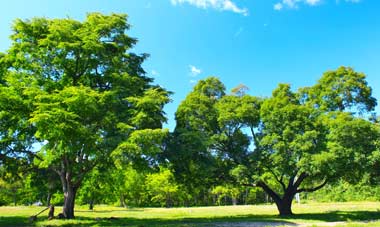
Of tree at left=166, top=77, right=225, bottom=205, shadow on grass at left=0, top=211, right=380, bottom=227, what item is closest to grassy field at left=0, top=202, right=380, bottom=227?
shadow on grass at left=0, top=211, right=380, bottom=227

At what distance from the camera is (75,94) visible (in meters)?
17.8

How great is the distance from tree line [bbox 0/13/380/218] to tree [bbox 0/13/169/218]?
0.23 feet

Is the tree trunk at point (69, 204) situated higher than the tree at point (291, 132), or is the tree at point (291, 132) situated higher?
the tree at point (291, 132)

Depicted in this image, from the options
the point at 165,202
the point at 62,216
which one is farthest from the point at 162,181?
the point at 62,216

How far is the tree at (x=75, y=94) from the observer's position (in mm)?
17844

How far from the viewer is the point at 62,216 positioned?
22.0m

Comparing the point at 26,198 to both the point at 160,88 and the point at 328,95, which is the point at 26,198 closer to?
the point at 160,88

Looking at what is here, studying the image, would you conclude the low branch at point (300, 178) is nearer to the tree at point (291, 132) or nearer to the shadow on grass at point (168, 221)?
the tree at point (291, 132)

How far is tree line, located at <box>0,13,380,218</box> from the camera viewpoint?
18.6 m

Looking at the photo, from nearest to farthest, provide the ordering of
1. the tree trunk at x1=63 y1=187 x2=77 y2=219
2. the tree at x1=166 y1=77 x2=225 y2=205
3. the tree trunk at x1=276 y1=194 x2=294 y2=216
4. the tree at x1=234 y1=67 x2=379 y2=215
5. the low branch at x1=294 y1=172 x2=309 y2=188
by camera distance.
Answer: the tree at x1=234 y1=67 x2=379 y2=215
the tree trunk at x1=63 y1=187 x2=77 y2=219
the tree at x1=166 y1=77 x2=225 y2=205
the low branch at x1=294 y1=172 x2=309 y2=188
the tree trunk at x1=276 y1=194 x2=294 y2=216

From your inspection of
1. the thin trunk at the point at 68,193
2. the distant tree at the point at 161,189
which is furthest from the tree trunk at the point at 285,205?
the distant tree at the point at 161,189

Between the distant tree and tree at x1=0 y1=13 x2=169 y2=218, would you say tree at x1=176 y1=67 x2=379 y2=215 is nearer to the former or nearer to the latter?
tree at x1=0 y1=13 x2=169 y2=218

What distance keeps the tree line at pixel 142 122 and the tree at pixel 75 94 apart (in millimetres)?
70

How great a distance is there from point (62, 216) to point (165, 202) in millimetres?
51935
